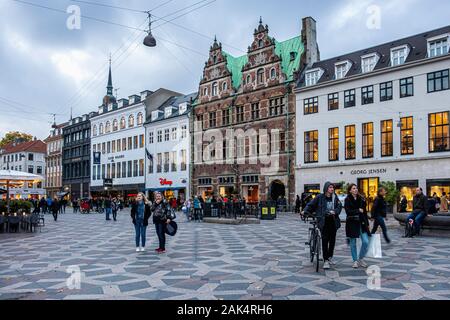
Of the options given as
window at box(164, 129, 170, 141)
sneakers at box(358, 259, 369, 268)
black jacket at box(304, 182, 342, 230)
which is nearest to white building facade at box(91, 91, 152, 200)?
window at box(164, 129, 170, 141)

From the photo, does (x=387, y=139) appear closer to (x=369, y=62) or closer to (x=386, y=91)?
(x=386, y=91)

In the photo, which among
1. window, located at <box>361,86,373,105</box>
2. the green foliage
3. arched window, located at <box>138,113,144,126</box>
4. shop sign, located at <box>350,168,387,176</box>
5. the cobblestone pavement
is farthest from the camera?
arched window, located at <box>138,113,144,126</box>

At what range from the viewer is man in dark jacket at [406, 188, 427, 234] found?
14.6 metres

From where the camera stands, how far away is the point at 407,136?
105 ft

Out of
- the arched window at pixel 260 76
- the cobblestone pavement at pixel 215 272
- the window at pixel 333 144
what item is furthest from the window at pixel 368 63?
the cobblestone pavement at pixel 215 272

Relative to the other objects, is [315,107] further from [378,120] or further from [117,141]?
[117,141]

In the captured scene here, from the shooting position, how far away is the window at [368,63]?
34.4 meters

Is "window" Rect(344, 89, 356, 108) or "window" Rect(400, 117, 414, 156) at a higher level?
"window" Rect(344, 89, 356, 108)

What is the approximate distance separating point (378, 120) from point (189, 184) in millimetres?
22695

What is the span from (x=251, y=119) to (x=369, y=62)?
12772mm

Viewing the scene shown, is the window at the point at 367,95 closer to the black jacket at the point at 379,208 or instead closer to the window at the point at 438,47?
the window at the point at 438,47

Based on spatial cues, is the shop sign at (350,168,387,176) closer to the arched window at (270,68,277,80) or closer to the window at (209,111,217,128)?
the arched window at (270,68,277,80)

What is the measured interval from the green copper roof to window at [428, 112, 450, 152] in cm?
1360
